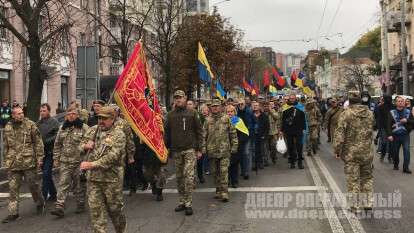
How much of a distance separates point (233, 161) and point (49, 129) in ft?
11.5

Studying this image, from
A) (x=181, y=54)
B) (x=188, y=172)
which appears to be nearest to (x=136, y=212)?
(x=188, y=172)

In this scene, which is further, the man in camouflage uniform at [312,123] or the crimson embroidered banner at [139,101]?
the man in camouflage uniform at [312,123]

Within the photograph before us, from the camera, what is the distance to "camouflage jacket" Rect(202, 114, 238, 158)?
957cm

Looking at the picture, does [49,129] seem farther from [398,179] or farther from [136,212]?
[398,179]

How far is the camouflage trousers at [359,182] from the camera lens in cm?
802

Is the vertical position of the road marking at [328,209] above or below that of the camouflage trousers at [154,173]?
below

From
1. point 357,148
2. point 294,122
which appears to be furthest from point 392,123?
point 357,148

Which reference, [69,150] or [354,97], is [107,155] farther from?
[354,97]

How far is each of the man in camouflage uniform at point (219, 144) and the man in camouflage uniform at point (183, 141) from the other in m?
0.53

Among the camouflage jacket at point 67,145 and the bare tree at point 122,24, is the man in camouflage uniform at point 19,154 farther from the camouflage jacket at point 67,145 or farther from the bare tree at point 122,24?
the bare tree at point 122,24

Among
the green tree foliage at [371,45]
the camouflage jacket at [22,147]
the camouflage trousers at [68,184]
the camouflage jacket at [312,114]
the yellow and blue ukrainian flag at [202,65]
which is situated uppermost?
the green tree foliage at [371,45]

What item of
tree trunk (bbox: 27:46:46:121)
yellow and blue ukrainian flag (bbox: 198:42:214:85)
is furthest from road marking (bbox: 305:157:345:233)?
tree trunk (bbox: 27:46:46:121)

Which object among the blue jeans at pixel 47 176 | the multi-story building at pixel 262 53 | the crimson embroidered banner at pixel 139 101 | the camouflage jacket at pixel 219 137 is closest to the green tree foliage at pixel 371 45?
the multi-story building at pixel 262 53

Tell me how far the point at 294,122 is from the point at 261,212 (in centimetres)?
553
